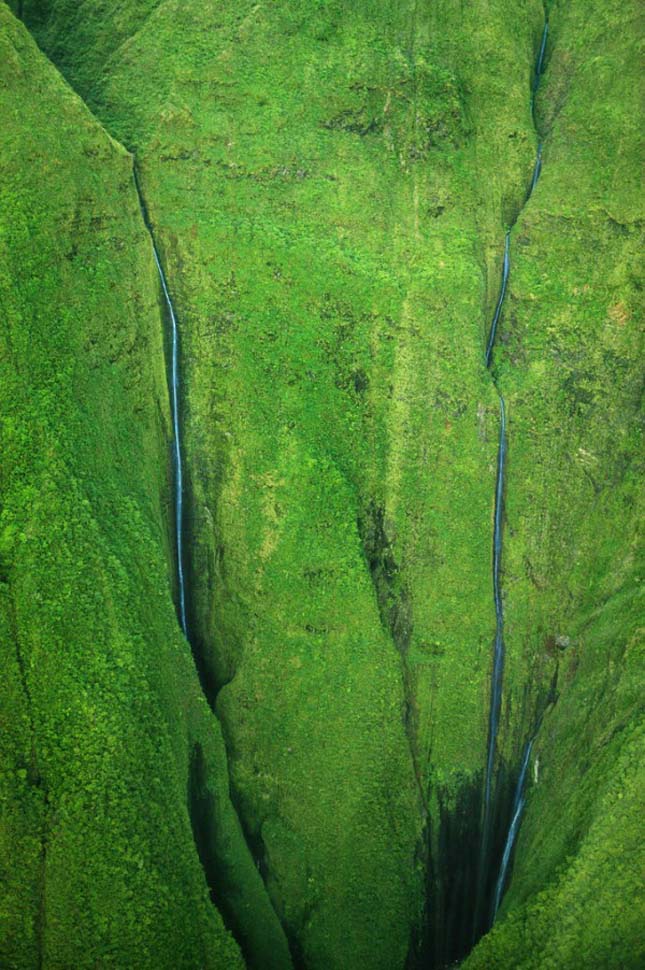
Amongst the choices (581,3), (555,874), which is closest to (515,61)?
(581,3)

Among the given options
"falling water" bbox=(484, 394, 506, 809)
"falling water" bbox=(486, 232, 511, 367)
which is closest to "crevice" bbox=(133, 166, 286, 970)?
"falling water" bbox=(484, 394, 506, 809)

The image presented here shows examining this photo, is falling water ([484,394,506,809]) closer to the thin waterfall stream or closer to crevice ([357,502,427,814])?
the thin waterfall stream

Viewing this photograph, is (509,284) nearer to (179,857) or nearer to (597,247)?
(597,247)

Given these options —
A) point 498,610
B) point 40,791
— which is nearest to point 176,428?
point 40,791

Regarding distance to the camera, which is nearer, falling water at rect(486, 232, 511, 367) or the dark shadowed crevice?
the dark shadowed crevice

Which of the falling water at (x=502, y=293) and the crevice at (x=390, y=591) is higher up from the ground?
the falling water at (x=502, y=293)

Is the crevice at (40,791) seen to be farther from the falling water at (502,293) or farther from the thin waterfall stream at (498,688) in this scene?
the falling water at (502,293)

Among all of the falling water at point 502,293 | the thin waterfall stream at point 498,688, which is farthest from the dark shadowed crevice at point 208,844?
the falling water at point 502,293
